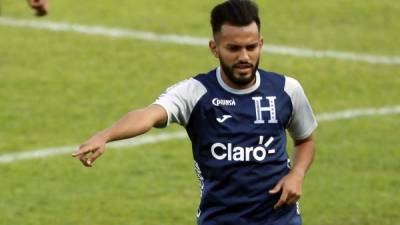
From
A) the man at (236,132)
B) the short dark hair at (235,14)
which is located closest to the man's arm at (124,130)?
the man at (236,132)

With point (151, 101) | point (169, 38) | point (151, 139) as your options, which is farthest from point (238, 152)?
point (169, 38)

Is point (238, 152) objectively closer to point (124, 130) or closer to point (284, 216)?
point (284, 216)

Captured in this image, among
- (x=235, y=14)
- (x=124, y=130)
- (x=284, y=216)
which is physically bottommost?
(x=284, y=216)

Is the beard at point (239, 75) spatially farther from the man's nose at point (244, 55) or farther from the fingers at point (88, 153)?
the fingers at point (88, 153)

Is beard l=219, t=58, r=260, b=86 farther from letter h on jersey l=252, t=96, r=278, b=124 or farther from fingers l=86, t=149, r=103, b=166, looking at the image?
fingers l=86, t=149, r=103, b=166

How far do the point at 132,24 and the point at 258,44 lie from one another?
9.27 meters

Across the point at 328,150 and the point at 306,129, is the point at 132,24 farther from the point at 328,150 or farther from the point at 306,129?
the point at 306,129

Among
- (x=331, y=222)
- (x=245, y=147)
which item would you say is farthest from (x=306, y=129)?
(x=331, y=222)

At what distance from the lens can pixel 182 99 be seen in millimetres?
8195

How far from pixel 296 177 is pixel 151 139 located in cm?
565

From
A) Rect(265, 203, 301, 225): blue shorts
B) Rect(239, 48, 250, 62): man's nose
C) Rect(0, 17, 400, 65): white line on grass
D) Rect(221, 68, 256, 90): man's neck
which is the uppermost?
Rect(239, 48, 250, 62): man's nose

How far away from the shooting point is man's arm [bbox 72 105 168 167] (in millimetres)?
7148

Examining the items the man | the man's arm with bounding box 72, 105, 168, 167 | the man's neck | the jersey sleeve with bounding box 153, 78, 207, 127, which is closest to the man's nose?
the man

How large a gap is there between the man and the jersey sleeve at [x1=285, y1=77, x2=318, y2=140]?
4 centimetres
